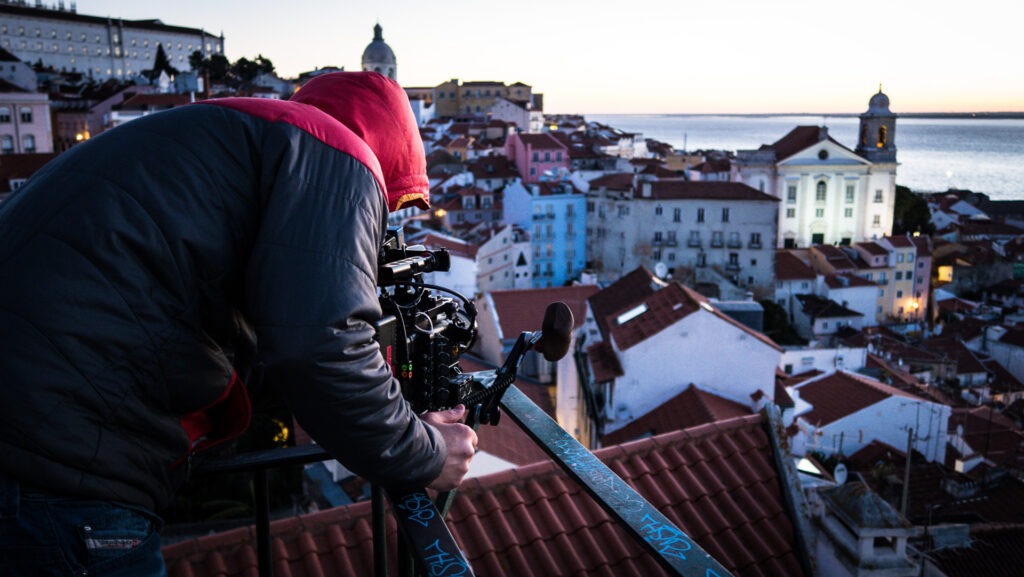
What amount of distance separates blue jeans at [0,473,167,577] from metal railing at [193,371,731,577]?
1.54 ft

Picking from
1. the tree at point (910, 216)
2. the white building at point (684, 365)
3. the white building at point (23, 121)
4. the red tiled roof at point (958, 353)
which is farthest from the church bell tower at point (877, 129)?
the white building at point (23, 121)

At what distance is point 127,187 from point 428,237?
26687 millimetres

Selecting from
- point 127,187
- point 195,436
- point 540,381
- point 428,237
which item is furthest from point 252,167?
point 428,237

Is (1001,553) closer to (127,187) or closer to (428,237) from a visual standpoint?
(127,187)

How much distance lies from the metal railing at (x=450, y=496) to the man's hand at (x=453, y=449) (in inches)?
2.4

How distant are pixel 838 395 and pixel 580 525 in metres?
17.5

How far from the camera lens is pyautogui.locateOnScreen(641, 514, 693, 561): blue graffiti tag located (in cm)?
136

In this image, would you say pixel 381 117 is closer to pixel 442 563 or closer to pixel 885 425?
pixel 442 563

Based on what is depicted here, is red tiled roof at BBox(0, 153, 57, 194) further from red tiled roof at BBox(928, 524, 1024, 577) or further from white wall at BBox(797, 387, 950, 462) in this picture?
red tiled roof at BBox(928, 524, 1024, 577)

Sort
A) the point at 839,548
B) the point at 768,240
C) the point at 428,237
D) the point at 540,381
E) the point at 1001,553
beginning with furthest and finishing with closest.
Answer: the point at 768,240
the point at 428,237
the point at 540,381
the point at 1001,553
the point at 839,548

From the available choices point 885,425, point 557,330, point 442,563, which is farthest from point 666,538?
point 885,425

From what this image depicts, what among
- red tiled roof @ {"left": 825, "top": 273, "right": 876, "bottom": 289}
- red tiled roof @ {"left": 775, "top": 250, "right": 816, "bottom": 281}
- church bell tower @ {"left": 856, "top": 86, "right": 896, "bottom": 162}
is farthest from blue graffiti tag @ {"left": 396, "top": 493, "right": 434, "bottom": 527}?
church bell tower @ {"left": 856, "top": 86, "right": 896, "bottom": 162}

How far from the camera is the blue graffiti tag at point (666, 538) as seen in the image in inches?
53.6

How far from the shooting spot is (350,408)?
1.37 metres
